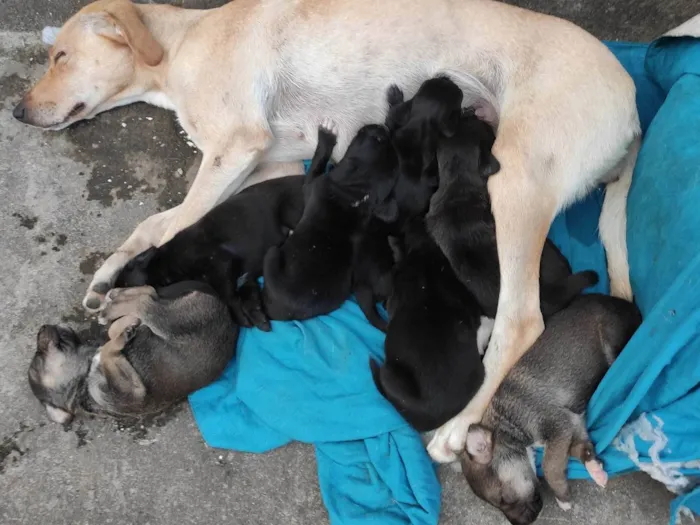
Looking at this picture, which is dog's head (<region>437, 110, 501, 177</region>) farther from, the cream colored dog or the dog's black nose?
the dog's black nose

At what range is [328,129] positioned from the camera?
309cm

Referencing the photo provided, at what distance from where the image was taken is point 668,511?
8.48 feet

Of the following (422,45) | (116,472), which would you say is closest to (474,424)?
(116,472)

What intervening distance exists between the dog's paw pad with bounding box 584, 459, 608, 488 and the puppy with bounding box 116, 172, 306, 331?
162 centimetres

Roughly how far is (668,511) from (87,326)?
3.02 m

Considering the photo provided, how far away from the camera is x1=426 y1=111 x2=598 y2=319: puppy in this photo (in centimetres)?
261

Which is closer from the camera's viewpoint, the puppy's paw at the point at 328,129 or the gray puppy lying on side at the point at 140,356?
the gray puppy lying on side at the point at 140,356

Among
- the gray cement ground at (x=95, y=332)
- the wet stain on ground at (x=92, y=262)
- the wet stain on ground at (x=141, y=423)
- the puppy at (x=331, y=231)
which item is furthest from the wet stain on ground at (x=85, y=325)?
the puppy at (x=331, y=231)

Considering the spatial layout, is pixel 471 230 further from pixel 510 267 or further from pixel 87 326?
pixel 87 326

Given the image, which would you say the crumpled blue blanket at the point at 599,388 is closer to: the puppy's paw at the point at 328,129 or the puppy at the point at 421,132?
the puppy at the point at 421,132

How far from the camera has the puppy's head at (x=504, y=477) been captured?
94.7 inches

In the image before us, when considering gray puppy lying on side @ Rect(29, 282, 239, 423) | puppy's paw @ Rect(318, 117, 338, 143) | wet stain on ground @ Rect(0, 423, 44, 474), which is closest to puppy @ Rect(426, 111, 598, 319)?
puppy's paw @ Rect(318, 117, 338, 143)

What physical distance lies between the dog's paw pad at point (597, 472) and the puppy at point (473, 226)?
676mm

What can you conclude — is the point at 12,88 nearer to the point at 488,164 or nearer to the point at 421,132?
the point at 421,132
